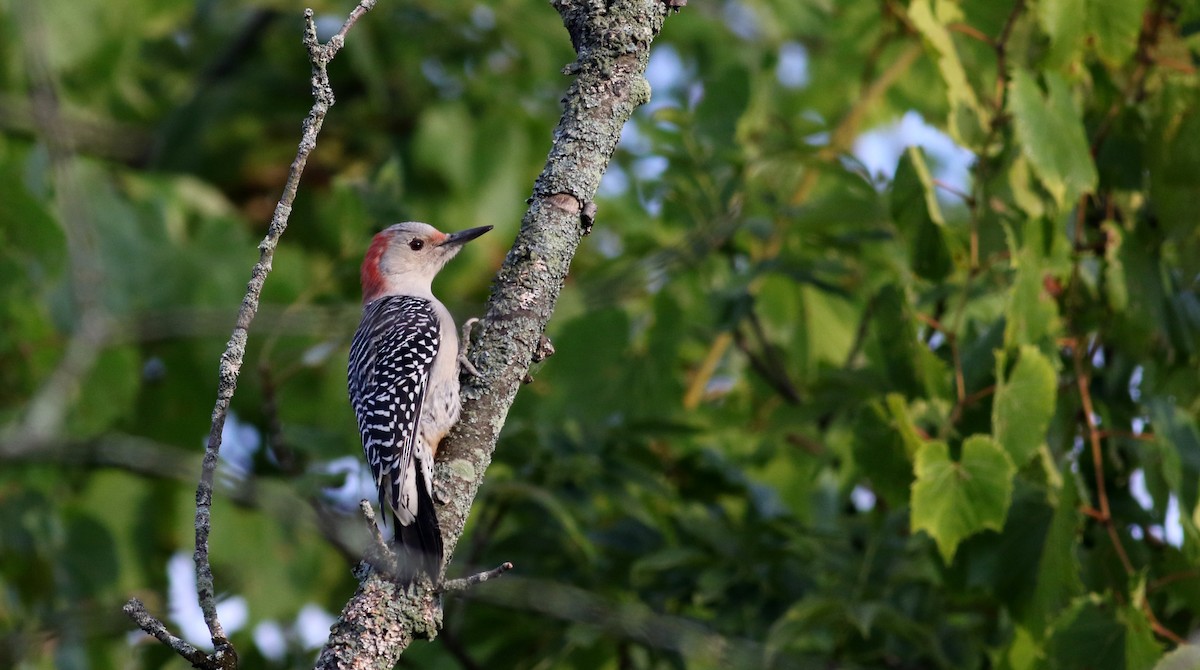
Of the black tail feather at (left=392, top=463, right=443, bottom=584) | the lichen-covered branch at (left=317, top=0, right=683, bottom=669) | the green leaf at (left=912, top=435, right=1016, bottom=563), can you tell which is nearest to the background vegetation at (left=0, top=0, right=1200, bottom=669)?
the green leaf at (left=912, top=435, right=1016, bottom=563)

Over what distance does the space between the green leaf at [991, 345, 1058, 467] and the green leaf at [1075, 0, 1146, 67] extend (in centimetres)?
146

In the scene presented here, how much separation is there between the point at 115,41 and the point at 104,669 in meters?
3.66

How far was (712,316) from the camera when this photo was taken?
5.77 m

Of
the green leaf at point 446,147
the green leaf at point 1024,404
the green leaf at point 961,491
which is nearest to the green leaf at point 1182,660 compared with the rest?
the green leaf at point 961,491

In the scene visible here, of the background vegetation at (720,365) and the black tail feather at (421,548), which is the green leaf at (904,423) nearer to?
the background vegetation at (720,365)

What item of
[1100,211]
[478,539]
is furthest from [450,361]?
[1100,211]

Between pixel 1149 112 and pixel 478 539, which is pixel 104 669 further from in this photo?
pixel 1149 112

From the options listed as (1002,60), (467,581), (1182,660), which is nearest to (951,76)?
(1002,60)

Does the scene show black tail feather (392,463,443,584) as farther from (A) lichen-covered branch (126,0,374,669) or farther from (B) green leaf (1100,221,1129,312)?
(B) green leaf (1100,221,1129,312)

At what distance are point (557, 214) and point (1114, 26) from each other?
8.29ft

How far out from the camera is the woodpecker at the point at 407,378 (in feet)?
12.8

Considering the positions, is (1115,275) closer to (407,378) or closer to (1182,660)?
(1182,660)

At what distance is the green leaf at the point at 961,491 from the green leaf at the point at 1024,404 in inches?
6.2

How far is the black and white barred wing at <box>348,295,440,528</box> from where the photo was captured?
4.45 metres
